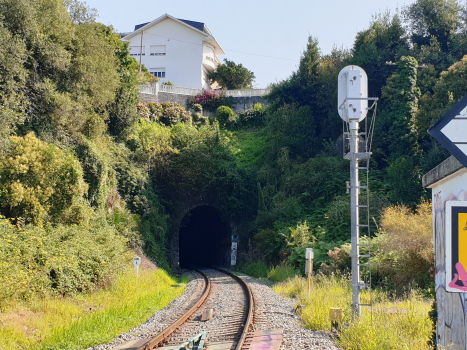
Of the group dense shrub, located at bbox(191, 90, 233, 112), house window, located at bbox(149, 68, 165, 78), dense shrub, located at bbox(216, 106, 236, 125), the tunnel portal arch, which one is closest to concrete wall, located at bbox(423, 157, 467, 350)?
the tunnel portal arch

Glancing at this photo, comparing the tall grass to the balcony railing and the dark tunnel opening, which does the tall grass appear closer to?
the dark tunnel opening

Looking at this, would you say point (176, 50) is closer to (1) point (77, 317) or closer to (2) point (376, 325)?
(1) point (77, 317)

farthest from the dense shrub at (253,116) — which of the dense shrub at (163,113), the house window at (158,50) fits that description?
the house window at (158,50)

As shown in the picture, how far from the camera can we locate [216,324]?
31.7ft

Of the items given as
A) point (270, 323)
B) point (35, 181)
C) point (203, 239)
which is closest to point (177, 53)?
point (203, 239)

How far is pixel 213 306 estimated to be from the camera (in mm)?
12094

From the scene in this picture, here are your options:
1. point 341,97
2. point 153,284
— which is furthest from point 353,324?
point 153,284

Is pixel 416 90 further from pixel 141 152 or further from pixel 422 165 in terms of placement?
pixel 141 152

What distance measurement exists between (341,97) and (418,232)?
6553 mm

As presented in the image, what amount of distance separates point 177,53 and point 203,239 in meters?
23.6

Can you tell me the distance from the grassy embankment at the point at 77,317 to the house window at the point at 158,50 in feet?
132

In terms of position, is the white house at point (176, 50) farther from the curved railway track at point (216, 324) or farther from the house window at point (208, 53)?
the curved railway track at point (216, 324)

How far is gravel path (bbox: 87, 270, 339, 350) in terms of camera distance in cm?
775

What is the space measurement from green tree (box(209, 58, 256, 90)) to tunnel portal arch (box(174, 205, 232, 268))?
18435mm
